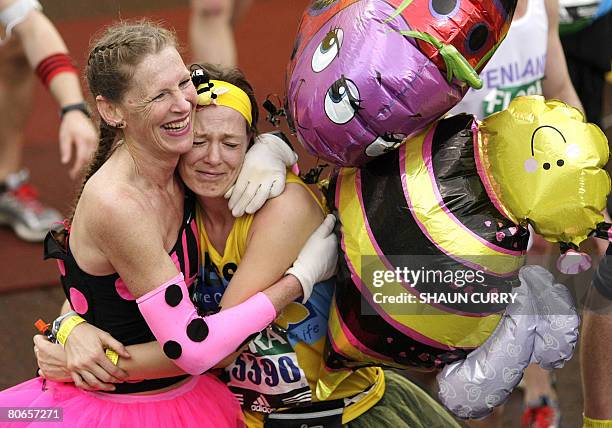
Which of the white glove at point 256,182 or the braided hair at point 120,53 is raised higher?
the braided hair at point 120,53

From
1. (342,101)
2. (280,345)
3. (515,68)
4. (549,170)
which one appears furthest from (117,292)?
(515,68)

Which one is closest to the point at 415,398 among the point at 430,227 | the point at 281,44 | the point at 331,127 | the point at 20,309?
the point at 430,227

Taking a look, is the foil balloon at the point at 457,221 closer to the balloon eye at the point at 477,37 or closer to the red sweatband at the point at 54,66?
the balloon eye at the point at 477,37

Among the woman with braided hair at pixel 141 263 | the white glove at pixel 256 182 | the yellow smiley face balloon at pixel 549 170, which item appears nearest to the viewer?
the yellow smiley face balloon at pixel 549 170

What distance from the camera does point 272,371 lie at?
2658 mm

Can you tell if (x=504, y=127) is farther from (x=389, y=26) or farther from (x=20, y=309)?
(x=20, y=309)

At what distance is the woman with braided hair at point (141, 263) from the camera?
95.2 inches

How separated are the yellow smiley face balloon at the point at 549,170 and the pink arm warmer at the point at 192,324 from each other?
626mm

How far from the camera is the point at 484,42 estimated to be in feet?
7.86

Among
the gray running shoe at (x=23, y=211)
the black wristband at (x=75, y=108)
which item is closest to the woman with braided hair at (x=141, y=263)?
the black wristband at (x=75, y=108)

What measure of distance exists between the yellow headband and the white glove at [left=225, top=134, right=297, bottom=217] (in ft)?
0.35

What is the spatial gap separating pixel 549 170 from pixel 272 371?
86 centimetres

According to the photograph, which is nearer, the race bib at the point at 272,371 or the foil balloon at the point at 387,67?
the foil balloon at the point at 387,67

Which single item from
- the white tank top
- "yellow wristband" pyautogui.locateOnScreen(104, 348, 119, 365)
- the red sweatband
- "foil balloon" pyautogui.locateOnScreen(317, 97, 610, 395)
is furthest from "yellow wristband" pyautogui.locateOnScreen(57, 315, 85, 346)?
the red sweatband
